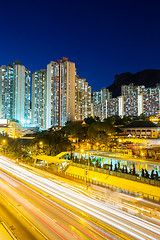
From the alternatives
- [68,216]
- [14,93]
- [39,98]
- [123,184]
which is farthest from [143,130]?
[14,93]

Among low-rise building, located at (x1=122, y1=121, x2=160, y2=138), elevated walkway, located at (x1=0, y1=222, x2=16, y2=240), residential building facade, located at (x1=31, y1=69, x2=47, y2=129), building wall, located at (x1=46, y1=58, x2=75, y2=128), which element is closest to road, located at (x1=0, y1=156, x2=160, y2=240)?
elevated walkway, located at (x1=0, y1=222, x2=16, y2=240)

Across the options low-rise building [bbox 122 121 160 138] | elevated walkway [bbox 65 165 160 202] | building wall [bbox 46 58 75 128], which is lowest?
elevated walkway [bbox 65 165 160 202]

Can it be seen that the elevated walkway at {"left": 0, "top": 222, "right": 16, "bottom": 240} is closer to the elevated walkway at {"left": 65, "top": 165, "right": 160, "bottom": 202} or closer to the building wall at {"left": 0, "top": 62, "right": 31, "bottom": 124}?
the elevated walkway at {"left": 65, "top": 165, "right": 160, "bottom": 202}

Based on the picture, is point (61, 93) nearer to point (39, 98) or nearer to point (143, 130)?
point (39, 98)

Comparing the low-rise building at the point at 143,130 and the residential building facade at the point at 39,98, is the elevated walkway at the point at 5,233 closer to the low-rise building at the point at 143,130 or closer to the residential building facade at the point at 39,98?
the low-rise building at the point at 143,130

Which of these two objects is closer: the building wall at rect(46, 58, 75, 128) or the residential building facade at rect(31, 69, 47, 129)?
the building wall at rect(46, 58, 75, 128)

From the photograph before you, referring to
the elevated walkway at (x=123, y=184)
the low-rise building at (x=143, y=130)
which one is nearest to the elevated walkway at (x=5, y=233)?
the elevated walkway at (x=123, y=184)

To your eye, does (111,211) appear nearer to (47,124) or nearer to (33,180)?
(33,180)

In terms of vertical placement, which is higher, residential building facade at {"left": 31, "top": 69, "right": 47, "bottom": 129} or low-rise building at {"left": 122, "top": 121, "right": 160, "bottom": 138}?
residential building facade at {"left": 31, "top": 69, "right": 47, "bottom": 129}
